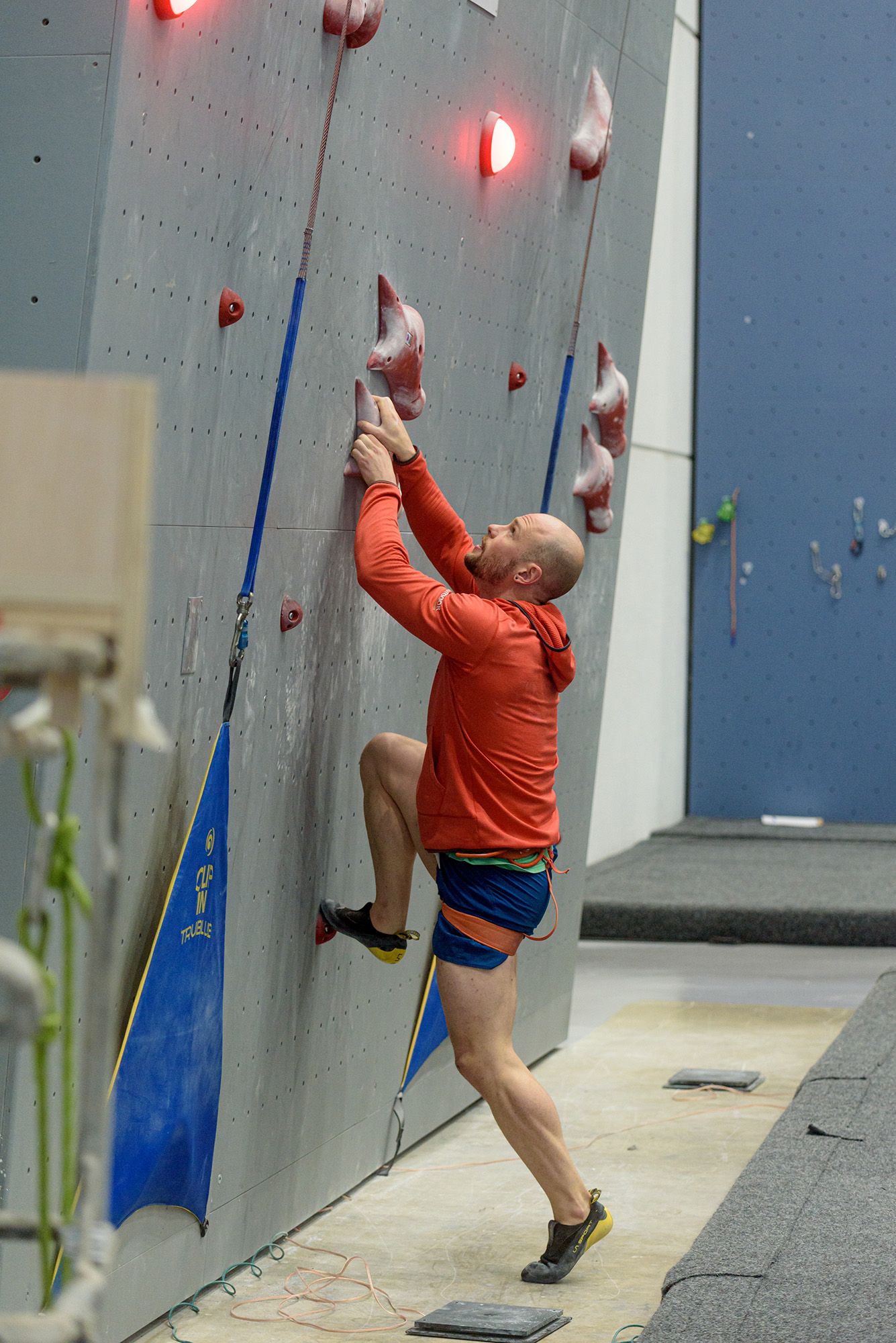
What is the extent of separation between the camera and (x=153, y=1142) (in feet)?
8.42

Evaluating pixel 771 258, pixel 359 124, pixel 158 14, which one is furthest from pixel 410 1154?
pixel 771 258

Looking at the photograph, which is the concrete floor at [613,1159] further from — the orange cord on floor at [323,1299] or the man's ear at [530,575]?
the man's ear at [530,575]

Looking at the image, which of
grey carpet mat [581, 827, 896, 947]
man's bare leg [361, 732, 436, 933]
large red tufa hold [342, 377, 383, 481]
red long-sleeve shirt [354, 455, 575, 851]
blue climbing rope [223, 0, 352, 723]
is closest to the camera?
blue climbing rope [223, 0, 352, 723]

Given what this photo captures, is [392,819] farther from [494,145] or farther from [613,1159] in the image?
[494,145]

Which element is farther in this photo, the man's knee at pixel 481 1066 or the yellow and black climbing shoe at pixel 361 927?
the yellow and black climbing shoe at pixel 361 927

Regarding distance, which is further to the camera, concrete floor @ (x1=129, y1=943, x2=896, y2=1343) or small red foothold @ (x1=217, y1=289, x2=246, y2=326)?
concrete floor @ (x1=129, y1=943, x2=896, y2=1343)

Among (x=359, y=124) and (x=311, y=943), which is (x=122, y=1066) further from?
(x=359, y=124)

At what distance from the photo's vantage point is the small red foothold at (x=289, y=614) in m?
2.87

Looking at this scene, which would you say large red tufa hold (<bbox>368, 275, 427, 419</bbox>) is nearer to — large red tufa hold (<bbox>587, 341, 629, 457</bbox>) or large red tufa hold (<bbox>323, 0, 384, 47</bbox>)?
large red tufa hold (<bbox>323, 0, 384, 47</bbox>)

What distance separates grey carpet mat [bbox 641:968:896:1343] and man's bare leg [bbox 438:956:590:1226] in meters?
0.31

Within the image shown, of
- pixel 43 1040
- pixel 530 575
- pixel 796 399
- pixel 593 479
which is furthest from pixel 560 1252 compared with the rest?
pixel 796 399

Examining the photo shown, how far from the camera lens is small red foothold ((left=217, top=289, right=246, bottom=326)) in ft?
8.11

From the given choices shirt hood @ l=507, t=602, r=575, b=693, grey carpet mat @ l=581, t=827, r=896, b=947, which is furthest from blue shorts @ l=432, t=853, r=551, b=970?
grey carpet mat @ l=581, t=827, r=896, b=947

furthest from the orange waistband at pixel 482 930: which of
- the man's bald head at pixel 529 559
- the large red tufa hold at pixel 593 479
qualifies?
the large red tufa hold at pixel 593 479
